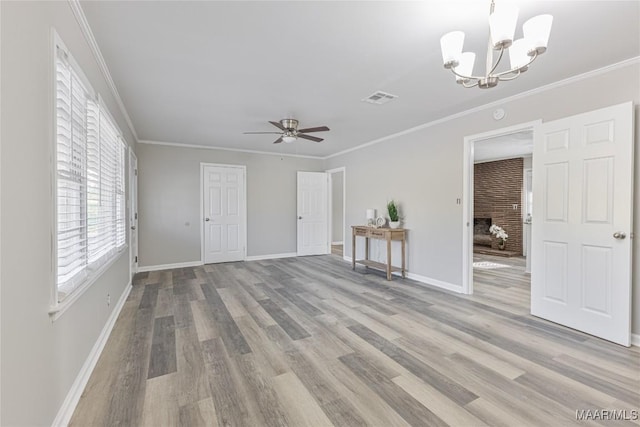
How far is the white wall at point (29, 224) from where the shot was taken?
1.08 m

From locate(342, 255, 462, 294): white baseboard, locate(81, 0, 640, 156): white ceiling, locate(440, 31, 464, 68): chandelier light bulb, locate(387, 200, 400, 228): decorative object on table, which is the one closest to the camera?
locate(440, 31, 464, 68): chandelier light bulb

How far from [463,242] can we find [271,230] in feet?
13.6

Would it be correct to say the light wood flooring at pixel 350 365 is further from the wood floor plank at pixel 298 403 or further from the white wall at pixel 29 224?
the white wall at pixel 29 224

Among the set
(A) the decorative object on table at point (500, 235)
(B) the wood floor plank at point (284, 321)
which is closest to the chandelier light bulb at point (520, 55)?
(B) the wood floor plank at point (284, 321)

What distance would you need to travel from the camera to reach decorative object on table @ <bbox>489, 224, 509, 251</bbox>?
7.19 metres

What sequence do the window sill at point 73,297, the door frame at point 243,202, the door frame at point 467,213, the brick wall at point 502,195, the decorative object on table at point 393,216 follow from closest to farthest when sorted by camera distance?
the window sill at point 73,297 → the door frame at point 467,213 → the decorative object on table at point 393,216 → the door frame at point 243,202 → the brick wall at point 502,195

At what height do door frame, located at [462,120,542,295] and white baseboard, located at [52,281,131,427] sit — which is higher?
door frame, located at [462,120,542,295]

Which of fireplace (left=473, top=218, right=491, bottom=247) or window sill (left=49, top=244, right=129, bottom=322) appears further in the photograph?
fireplace (left=473, top=218, right=491, bottom=247)

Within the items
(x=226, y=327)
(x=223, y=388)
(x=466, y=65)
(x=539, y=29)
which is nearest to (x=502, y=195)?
(x=466, y=65)

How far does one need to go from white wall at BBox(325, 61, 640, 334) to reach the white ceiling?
0.72 ft

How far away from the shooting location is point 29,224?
4.14 feet

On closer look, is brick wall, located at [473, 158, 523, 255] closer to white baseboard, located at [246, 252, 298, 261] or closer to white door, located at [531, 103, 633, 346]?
white door, located at [531, 103, 633, 346]

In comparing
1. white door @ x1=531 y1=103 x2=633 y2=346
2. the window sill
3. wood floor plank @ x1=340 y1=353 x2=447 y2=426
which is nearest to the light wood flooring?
wood floor plank @ x1=340 y1=353 x2=447 y2=426

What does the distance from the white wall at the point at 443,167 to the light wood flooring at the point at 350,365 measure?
822 mm
